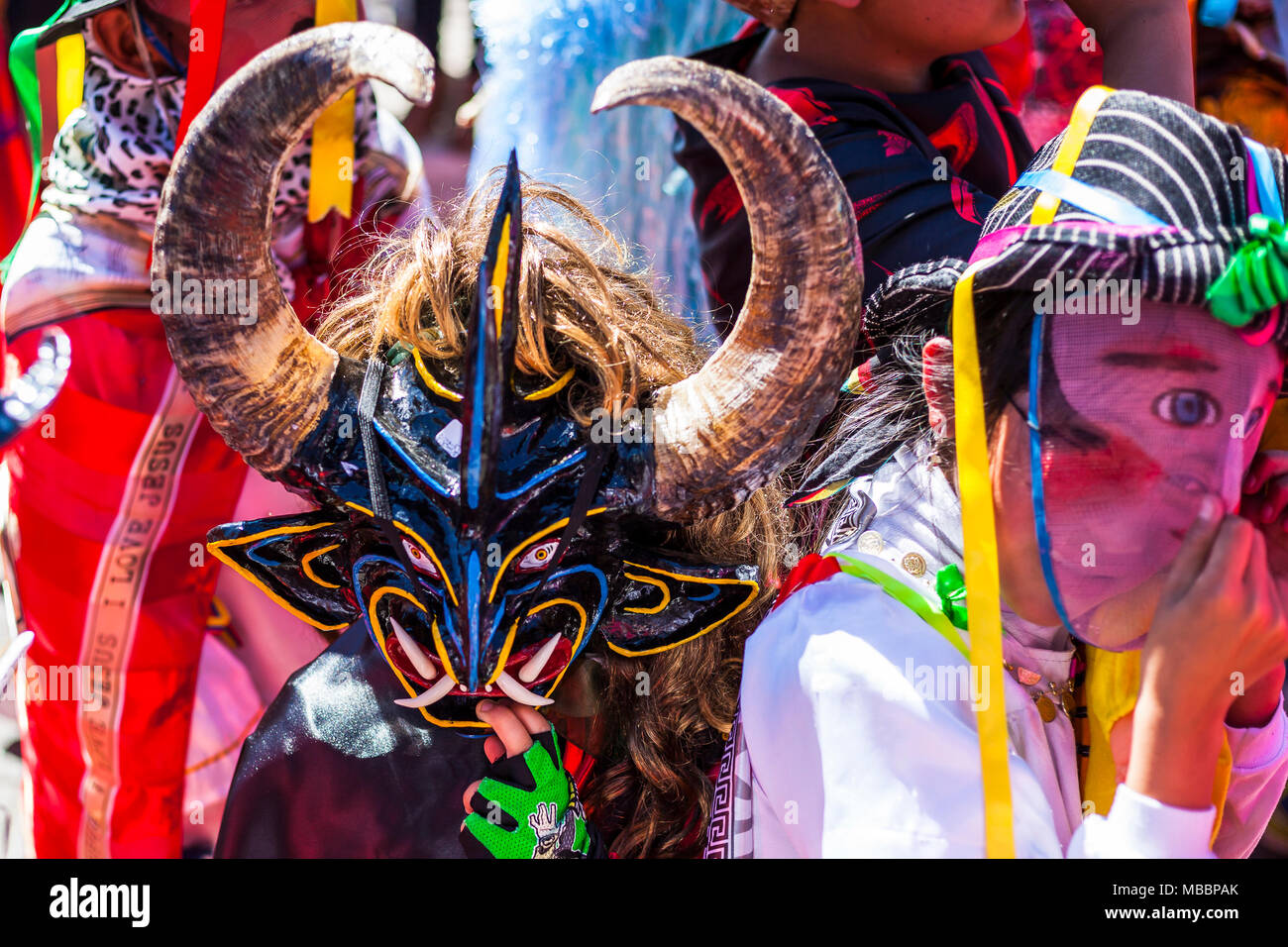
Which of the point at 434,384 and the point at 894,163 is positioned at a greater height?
the point at 894,163

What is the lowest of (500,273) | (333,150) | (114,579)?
(114,579)

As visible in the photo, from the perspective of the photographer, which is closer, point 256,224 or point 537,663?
point 256,224

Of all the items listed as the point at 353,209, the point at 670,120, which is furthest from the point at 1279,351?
the point at 353,209

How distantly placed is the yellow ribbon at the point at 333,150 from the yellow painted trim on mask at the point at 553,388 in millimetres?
1026

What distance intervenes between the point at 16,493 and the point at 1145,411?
2275 millimetres

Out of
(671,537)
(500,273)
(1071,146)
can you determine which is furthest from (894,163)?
(500,273)

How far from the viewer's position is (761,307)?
57.8 inches

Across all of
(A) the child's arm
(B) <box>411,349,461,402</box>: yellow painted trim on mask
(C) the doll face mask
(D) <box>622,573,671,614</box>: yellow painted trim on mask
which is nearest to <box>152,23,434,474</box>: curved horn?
(B) <box>411,349,461,402</box>: yellow painted trim on mask

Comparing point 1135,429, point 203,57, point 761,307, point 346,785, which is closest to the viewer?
point 1135,429

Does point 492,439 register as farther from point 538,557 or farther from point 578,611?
point 578,611

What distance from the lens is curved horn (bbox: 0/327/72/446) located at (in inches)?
52.4

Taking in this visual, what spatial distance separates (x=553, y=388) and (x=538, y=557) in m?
0.23

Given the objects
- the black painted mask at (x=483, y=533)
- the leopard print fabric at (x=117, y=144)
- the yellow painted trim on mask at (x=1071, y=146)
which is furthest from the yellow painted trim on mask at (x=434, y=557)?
the leopard print fabric at (x=117, y=144)

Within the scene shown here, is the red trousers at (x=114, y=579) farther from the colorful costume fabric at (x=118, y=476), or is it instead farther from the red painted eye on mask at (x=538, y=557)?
the red painted eye on mask at (x=538, y=557)
